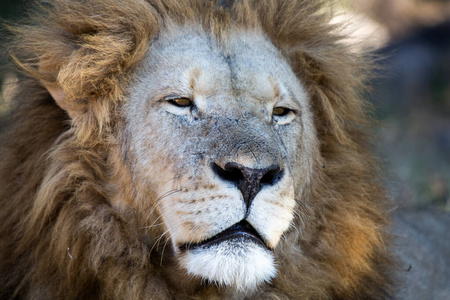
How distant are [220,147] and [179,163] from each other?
0.25 m

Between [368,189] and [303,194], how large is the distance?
1.78 feet

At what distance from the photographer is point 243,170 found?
3014 mm

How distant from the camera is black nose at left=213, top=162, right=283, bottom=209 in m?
3.00

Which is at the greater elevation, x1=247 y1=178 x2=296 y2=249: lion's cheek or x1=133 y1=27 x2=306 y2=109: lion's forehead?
x1=133 y1=27 x2=306 y2=109: lion's forehead

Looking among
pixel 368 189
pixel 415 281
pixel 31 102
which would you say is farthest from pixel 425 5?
pixel 31 102

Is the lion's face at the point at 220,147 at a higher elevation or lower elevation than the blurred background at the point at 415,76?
higher

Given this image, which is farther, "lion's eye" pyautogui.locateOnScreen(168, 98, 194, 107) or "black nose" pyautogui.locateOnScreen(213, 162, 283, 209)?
"lion's eye" pyautogui.locateOnScreen(168, 98, 194, 107)

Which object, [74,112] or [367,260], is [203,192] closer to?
[74,112]

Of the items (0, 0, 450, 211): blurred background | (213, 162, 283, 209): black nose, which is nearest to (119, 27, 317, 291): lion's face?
(213, 162, 283, 209): black nose

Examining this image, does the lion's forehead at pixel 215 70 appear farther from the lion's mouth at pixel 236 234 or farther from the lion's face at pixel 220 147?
the lion's mouth at pixel 236 234

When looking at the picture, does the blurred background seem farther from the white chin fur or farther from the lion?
the white chin fur

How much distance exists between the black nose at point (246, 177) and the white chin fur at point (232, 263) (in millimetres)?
229

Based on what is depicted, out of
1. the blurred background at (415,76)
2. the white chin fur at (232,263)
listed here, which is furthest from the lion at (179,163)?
the blurred background at (415,76)

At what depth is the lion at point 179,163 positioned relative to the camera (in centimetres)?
313
